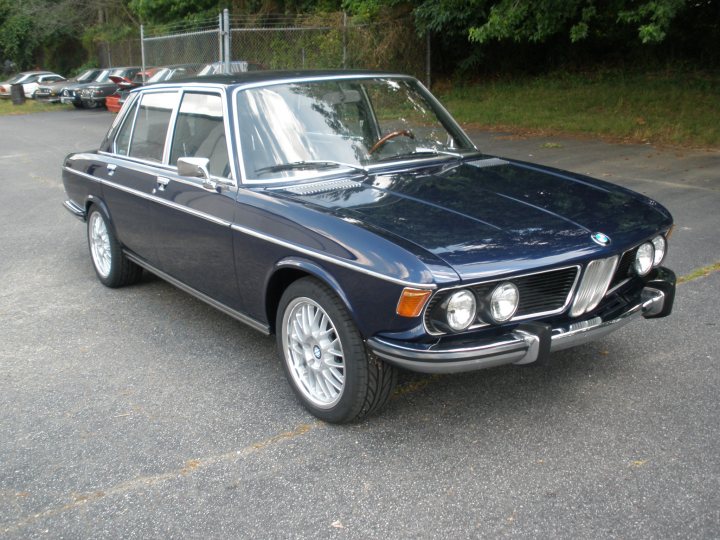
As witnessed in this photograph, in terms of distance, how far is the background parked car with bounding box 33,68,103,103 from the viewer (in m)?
29.0

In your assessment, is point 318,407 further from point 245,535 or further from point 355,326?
point 245,535

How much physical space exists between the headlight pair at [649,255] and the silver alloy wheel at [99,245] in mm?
3963

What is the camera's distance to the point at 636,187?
9.42 metres

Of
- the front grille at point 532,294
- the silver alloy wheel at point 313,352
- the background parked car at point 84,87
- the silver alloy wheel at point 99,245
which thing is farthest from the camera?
the background parked car at point 84,87

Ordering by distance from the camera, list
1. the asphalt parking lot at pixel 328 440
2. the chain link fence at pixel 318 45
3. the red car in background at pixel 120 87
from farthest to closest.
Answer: the red car in background at pixel 120 87 < the chain link fence at pixel 318 45 < the asphalt parking lot at pixel 328 440

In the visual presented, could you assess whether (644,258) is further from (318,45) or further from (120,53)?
(120,53)

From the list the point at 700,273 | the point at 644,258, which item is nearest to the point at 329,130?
the point at 644,258

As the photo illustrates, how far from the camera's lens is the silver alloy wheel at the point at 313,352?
A: 3.68 meters

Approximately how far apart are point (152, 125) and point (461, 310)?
3060mm

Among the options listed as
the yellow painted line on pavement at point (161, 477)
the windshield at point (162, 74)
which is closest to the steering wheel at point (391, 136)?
the yellow painted line on pavement at point (161, 477)

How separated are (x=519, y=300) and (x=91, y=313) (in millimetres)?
3397

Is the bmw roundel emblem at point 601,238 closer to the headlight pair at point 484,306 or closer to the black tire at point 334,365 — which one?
the headlight pair at point 484,306

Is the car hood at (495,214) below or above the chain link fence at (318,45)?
below

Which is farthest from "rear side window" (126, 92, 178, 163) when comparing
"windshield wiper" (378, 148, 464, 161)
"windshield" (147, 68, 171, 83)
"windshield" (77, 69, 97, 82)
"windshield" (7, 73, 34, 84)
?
"windshield" (7, 73, 34, 84)
